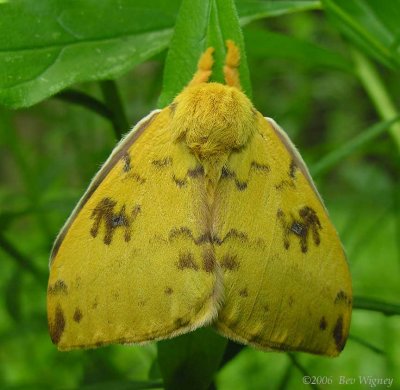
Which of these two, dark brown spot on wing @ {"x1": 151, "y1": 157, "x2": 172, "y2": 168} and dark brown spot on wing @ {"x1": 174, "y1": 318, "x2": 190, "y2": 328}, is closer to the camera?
dark brown spot on wing @ {"x1": 174, "y1": 318, "x2": 190, "y2": 328}

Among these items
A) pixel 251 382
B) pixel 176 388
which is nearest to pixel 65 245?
pixel 176 388

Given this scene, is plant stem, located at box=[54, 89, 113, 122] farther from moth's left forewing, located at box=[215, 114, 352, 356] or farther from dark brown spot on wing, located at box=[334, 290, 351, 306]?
dark brown spot on wing, located at box=[334, 290, 351, 306]

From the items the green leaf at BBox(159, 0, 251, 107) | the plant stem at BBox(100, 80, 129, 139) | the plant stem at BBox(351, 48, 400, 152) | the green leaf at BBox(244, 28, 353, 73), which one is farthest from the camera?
the plant stem at BBox(351, 48, 400, 152)

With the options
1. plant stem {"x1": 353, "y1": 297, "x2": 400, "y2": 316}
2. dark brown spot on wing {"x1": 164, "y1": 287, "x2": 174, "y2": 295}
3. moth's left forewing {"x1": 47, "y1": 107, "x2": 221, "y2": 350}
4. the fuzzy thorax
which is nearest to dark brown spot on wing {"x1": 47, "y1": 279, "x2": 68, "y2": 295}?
moth's left forewing {"x1": 47, "y1": 107, "x2": 221, "y2": 350}

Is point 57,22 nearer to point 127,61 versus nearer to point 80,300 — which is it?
point 127,61

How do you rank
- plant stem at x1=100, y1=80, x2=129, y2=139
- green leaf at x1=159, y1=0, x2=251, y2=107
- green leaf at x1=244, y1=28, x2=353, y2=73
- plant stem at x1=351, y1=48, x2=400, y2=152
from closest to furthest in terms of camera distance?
green leaf at x1=159, y1=0, x2=251, y2=107, plant stem at x1=100, y1=80, x2=129, y2=139, green leaf at x1=244, y1=28, x2=353, y2=73, plant stem at x1=351, y1=48, x2=400, y2=152

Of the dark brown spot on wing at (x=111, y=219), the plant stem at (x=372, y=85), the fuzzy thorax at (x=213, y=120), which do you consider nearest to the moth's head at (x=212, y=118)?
the fuzzy thorax at (x=213, y=120)

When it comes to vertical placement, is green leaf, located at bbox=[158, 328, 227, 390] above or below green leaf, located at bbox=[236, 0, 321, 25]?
below

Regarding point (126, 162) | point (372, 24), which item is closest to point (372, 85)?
point (372, 24)
